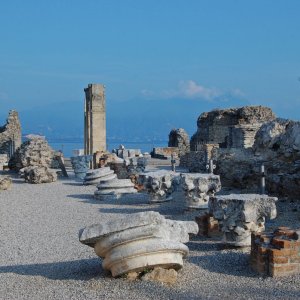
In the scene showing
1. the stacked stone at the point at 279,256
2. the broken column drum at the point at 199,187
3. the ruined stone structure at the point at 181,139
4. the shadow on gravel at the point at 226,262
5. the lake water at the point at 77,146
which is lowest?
the shadow on gravel at the point at 226,262

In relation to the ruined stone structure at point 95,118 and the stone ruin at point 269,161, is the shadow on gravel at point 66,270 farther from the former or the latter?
the ruined stone structure at point 95,118

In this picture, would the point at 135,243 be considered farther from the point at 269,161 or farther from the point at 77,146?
the point at 77,146

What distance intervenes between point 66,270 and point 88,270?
30 cm

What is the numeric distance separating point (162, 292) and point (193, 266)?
114 centimetres

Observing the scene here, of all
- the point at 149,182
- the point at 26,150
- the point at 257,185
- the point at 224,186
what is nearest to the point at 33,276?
the point at 149,182

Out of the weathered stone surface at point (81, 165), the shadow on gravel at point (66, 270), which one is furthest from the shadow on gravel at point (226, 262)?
the weathered stone surface at point (81, 165)

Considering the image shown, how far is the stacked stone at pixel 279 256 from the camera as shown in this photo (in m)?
6.51

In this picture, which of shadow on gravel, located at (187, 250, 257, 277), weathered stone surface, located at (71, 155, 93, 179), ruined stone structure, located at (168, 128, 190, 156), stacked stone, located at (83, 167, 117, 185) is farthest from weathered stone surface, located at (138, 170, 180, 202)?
ruined stone structure, located at (168, 128, 190, 156)

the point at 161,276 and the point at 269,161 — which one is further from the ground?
the point at 269,161

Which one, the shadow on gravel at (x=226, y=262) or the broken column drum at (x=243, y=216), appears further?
the broken column drum at (x=243, y=216)

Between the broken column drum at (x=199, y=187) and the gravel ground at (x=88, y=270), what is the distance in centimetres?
37

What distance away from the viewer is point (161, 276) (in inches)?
253

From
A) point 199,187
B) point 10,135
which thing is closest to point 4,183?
point 199,187

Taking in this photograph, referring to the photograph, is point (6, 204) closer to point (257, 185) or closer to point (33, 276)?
point (257, 185)
